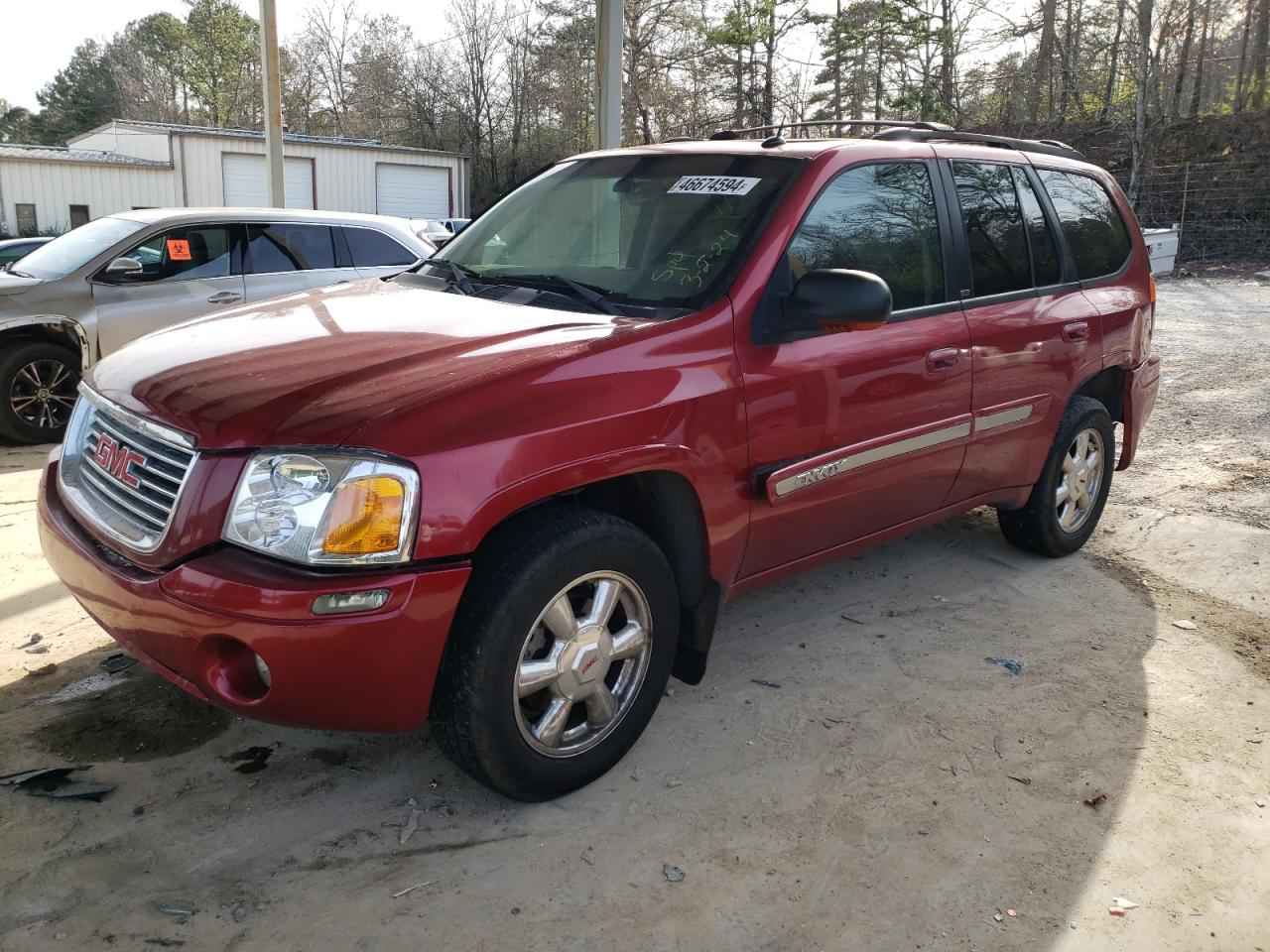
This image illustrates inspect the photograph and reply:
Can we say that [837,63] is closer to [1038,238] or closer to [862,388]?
[1038,238]

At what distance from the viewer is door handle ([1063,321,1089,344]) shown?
4.36m

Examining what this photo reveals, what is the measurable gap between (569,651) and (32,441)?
19.1 ft

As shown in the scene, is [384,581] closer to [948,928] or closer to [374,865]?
[374,865]

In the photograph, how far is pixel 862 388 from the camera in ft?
11.2

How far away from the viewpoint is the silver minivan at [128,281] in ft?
22.6

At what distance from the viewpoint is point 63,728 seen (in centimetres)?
A: 317

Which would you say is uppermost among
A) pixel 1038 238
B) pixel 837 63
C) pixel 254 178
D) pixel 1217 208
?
pixel 837 63

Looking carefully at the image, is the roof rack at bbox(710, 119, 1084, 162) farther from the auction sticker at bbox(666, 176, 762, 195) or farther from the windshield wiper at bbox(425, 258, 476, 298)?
the windshield wiper at bbox(425, 258, 476, 298)

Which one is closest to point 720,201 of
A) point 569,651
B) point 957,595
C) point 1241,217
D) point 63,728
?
point 569,651

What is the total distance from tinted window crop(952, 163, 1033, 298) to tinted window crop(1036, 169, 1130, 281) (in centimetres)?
40

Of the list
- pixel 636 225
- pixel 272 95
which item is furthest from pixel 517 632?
pixel 272 95

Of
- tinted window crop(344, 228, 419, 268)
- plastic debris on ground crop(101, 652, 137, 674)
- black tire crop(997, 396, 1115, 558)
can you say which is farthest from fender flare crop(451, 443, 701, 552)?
tinted window crop(344, 228, 419, 268)

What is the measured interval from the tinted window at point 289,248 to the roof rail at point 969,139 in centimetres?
487

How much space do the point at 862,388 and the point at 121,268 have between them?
5.71 meters
